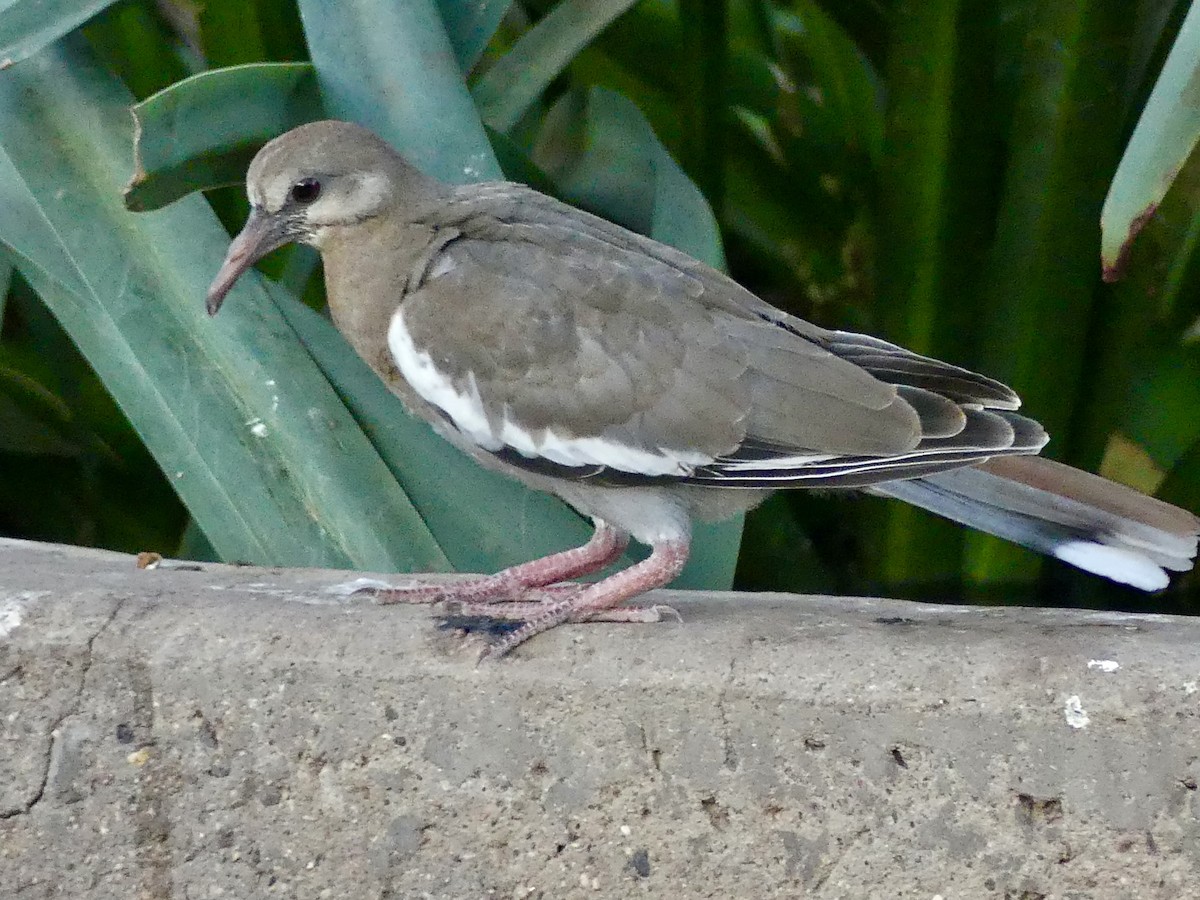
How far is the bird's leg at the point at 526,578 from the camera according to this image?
1.65m

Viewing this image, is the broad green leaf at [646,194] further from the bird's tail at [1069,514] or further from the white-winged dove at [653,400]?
the bird's tail at [1069,514]

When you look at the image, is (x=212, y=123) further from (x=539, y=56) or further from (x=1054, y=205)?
(x=1054, y=205)

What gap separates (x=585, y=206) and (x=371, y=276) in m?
0.41

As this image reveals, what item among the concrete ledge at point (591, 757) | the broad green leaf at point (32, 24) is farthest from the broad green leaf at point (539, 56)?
the concrete ledge at point (591, 757)

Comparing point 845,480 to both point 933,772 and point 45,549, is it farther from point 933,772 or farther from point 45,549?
point 45,549

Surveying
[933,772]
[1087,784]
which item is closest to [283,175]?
[933,772]

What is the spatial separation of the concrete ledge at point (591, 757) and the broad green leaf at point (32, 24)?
593 millimetres

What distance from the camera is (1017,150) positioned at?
202 centimetres

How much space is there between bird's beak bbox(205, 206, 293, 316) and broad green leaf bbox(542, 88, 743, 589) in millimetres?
464

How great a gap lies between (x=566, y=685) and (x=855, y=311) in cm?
142

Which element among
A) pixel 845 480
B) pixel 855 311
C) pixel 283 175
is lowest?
pixel 855 311

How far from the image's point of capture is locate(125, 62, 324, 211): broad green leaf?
153cm

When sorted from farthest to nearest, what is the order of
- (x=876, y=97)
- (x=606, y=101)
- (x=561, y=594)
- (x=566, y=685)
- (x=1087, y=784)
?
1. (x=876, y=97)
2. (x=606, y=101)
3. (x=561, y=594)
4. (x=566, y=685)
5. (x=1087, y=784)

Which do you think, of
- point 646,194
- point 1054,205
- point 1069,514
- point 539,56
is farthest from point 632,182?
point 1069,514
